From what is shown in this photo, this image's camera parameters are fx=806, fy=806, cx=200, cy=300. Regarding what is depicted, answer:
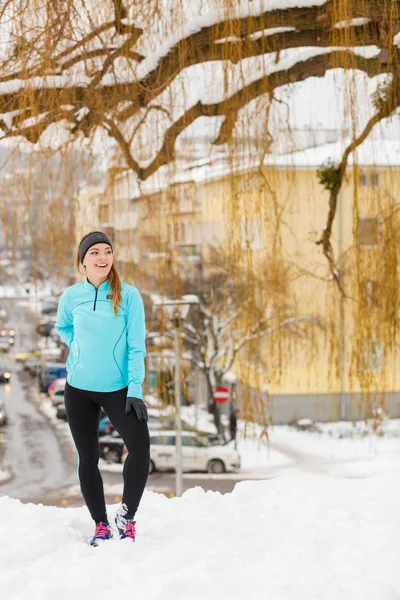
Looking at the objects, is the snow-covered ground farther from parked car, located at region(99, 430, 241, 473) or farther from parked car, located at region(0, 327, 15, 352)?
parked car, located at region(0, 327, 15, 352)

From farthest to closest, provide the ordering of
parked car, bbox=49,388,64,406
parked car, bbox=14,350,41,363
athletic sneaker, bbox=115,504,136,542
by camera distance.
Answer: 1. parked car, bbox=14,350,41,363
2. parked car, bbox=49,388,64,406
3. athletic sneaker, bbox=115,504,136,542

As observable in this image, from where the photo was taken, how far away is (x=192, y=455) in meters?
16.7

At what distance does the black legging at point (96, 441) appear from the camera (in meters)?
2.86

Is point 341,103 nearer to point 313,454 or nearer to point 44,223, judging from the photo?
point 44,223

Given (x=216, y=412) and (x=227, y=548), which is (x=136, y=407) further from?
(x=216, y=412)

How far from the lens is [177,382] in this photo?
23.2 ft

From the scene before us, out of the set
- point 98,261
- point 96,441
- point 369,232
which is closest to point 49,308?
point 369,232

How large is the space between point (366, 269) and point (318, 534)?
2.52m

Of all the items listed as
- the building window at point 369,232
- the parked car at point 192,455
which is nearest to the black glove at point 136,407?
the building window at point 369,232

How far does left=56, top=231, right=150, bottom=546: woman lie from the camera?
2861 mm

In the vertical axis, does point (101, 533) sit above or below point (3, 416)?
above

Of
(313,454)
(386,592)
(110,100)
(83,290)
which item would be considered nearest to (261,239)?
(110,100)

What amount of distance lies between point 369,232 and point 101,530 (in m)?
3.18

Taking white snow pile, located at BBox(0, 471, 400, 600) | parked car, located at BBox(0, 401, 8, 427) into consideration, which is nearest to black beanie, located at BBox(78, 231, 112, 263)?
white snow pile, located at BBox(0, 471, 400, 600)
